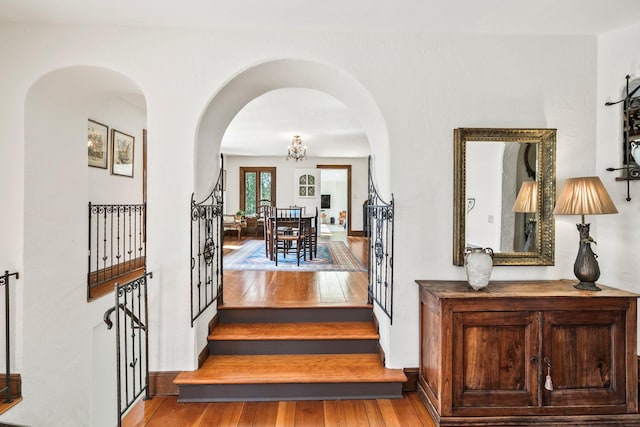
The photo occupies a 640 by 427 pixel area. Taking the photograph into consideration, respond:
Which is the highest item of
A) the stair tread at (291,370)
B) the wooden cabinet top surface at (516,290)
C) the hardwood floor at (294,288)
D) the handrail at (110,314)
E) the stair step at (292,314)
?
the wooden cabinet top surface at (516,290)

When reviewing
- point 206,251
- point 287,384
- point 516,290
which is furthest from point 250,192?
point 516,290

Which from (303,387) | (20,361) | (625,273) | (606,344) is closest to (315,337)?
(303,387)

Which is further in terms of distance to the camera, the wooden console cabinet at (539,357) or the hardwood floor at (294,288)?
the hardwood floor at (294,288)

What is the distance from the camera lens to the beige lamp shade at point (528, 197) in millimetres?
2557

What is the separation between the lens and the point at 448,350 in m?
2.14

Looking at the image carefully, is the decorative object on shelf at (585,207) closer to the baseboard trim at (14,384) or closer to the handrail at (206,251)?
the handrail at (206,251)

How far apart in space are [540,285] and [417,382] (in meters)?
1.16

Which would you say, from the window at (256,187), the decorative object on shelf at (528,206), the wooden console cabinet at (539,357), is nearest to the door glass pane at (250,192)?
the window at (256,187)

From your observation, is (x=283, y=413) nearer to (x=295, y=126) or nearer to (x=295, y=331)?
(x=295, y=331)

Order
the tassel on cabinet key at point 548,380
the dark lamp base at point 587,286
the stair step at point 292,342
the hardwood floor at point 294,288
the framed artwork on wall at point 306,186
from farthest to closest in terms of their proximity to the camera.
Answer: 1. the framed artwork on wall at point 306,186
2. the hardwood floor at point 294,288
3. the stair step at point 292,342
4. the dark lamp base at point 587,286
5. the tassel on cabinet key at point 548,380

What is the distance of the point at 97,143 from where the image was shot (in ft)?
12.3

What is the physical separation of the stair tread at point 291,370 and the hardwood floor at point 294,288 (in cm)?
55

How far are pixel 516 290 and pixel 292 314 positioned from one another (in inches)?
72.4

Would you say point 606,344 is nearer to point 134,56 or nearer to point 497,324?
point 497,324
